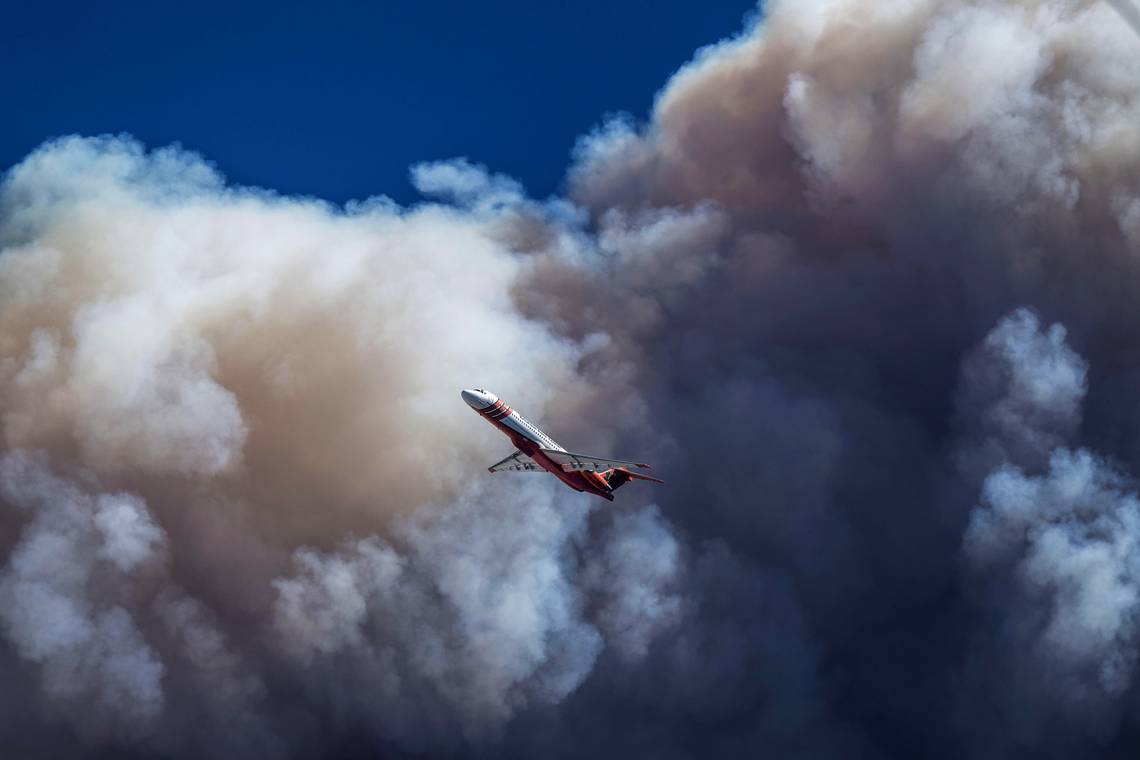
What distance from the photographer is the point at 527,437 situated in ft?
327

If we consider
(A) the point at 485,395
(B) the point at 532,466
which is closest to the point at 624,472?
(B) the point at 532,466

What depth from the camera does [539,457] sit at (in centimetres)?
10056

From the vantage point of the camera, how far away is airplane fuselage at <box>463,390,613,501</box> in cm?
9688

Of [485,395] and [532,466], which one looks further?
[532,466]

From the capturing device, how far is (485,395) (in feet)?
317

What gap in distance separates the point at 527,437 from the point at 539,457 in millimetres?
1997

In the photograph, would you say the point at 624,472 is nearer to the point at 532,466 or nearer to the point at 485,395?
the point at 532,466

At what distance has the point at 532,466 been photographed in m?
103

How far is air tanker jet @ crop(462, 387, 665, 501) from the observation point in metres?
97.1

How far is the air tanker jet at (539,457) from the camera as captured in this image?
319 feet

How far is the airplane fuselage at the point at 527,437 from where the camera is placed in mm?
96875

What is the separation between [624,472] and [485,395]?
45.5 ft

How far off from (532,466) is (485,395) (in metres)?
9.18
